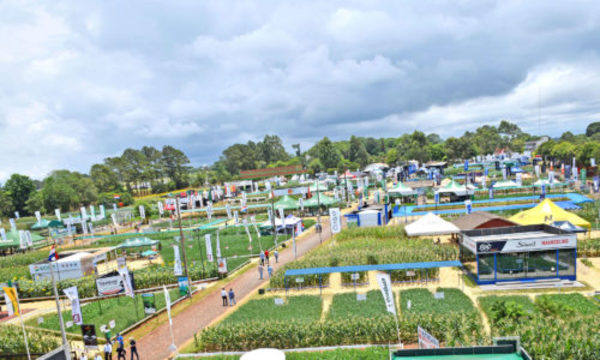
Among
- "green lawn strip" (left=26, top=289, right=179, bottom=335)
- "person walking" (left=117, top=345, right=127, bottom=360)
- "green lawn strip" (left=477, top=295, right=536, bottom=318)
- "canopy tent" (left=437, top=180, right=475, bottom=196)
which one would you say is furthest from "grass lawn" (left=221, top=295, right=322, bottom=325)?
"canopy tent" (left=437, top=180, right=475, bottom=196)

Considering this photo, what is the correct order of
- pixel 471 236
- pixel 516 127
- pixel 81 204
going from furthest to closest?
pixel 516 127 < pixel 81 204 < pixel 471 236

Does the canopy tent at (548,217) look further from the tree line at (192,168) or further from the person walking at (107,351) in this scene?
the tree line at (192,168)

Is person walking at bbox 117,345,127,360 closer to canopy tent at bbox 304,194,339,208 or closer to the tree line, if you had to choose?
canopy tent at bbox 304,194,339,208

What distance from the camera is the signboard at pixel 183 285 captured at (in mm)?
22359

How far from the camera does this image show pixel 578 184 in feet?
187

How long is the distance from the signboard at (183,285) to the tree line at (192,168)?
4296 centimetres

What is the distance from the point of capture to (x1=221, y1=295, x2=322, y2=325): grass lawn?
18041mm

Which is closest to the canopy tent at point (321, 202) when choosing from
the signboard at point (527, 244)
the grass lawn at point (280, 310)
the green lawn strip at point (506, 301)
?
the grass lawn at point (280, 310)

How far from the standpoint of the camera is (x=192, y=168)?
5015 inches

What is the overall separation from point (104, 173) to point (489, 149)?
153m

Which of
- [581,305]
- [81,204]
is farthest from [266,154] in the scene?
[581,305]

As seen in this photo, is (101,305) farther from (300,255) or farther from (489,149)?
(489,149)

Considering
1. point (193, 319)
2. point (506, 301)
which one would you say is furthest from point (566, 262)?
point (193, 319)

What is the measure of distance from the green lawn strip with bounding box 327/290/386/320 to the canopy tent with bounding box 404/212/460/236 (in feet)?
34.3
